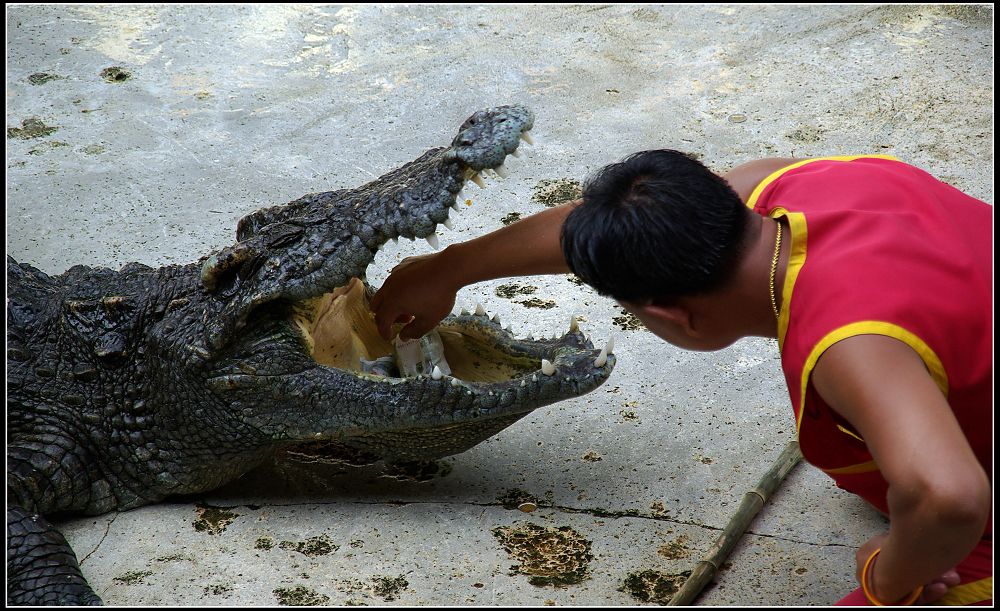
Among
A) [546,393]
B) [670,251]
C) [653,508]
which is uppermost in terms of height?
[670,251]

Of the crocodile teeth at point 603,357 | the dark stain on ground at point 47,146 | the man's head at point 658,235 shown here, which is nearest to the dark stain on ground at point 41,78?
the dark stain on ground at point 47,146

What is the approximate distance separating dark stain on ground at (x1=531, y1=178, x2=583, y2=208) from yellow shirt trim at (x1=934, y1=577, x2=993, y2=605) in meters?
2.54

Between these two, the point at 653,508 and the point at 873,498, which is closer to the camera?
the point at 873,498

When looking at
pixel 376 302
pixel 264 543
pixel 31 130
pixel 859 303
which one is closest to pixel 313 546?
pixel 264 543

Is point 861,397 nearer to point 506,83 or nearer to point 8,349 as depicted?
point 8,349

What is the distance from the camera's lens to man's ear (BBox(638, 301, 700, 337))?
1909 mm

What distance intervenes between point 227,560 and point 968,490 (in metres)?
1.81

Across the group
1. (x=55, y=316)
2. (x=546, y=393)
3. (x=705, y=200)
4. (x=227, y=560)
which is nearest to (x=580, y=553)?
(x=546, y=393)

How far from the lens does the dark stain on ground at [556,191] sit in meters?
4.23

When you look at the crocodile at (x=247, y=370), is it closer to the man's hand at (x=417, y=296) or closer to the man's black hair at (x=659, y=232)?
the man's hand at (x=417, y=296)

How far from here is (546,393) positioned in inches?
101

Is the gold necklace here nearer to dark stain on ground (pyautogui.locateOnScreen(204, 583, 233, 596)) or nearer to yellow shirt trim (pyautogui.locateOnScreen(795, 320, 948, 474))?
yellow shirt trim (pyautogui.locateOnScreen(795, 320, 948, 474))

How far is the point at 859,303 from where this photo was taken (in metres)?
1.67

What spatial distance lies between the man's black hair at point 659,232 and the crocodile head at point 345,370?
701 millimetres
